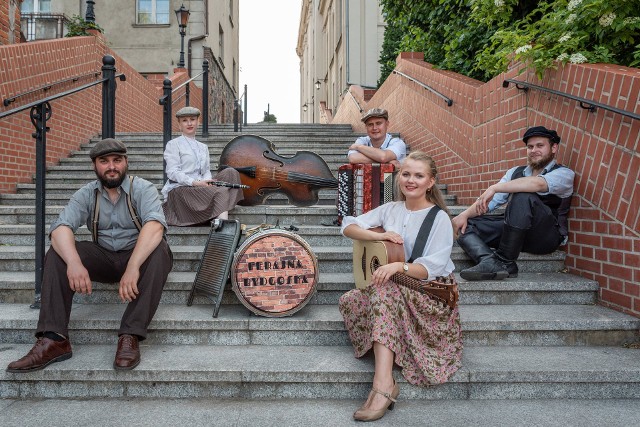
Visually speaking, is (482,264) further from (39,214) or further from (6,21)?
(6,21)

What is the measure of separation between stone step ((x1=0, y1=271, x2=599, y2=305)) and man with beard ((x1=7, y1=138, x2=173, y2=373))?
15.5 inches

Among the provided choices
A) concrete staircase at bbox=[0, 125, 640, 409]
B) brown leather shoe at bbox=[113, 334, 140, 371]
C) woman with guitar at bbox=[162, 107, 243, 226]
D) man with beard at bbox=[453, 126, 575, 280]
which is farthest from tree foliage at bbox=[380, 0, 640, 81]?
brown leather shoe at bbox=[113, 334, 140, 371]

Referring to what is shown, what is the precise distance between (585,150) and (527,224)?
0.67 metres

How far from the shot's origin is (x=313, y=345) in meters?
3.19

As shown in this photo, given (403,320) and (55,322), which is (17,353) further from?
(403,320)

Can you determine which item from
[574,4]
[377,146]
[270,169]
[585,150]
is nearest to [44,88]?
[270,169]

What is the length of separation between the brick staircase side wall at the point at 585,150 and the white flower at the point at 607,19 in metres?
0.45

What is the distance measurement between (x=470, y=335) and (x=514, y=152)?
203cm

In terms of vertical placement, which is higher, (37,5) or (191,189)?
(37,5)

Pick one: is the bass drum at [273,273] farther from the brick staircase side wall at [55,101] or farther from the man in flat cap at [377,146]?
the brick staircase side wall at [55,101]

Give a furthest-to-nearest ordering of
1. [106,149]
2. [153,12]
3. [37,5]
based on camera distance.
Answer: [153,12], [37,5], [106,149]

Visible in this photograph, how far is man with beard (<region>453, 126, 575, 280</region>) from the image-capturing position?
3.65m

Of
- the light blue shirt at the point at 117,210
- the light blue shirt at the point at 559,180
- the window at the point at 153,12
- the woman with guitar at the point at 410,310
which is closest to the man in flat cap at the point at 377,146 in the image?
the light blue shirt at the point at 559,180

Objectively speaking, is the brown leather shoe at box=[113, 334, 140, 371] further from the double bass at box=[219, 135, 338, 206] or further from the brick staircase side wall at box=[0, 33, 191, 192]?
the brick staircase side wall at box=[0, 33, 191, 192]
